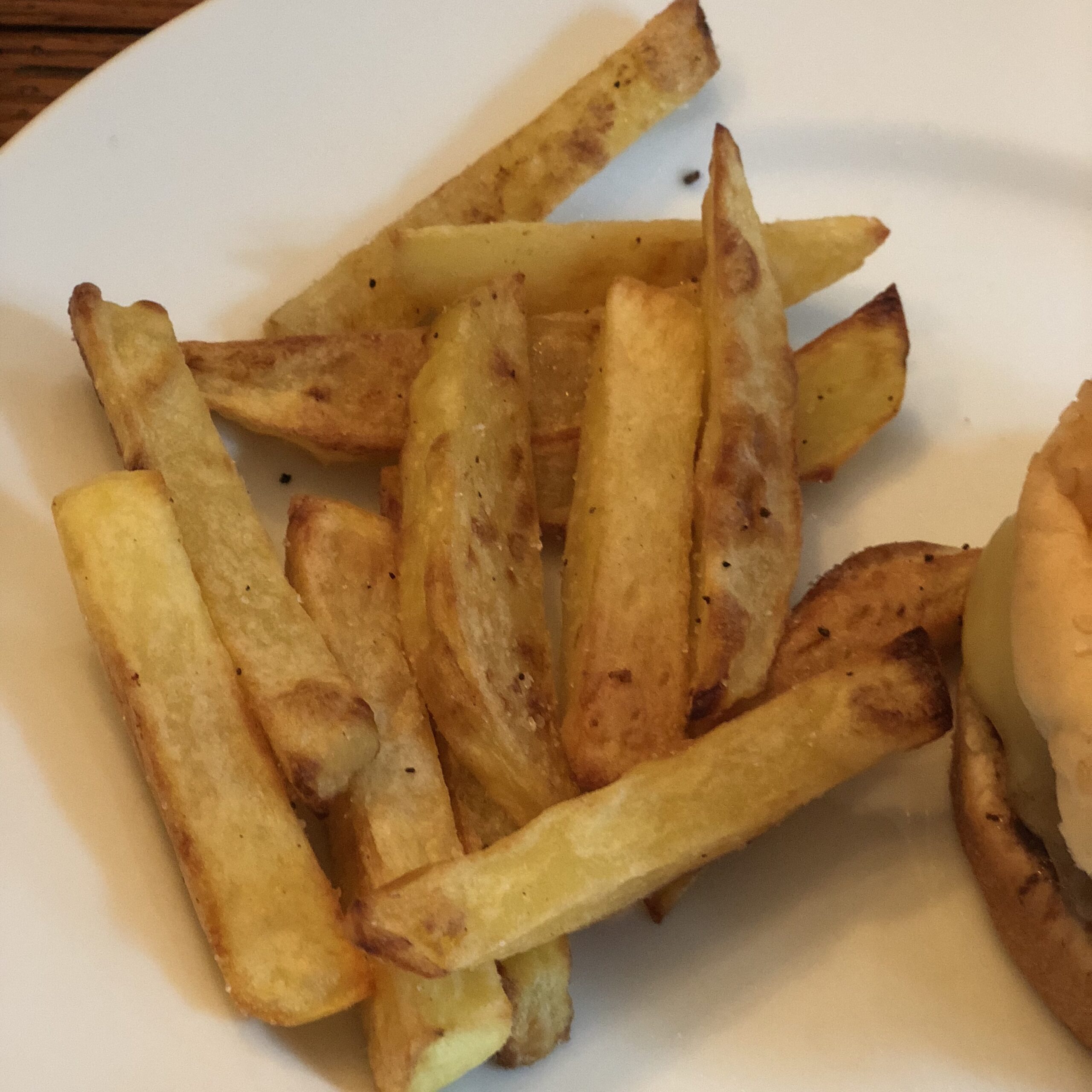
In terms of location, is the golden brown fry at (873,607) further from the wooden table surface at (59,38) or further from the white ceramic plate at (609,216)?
the wooden table surface at (59,38)

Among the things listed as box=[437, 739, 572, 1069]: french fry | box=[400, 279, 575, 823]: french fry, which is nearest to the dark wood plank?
box=[400, 279, 575, 823]: french fry

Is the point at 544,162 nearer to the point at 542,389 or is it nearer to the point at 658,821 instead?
the point at 542,389

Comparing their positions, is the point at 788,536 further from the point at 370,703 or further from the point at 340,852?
the point at 340,852

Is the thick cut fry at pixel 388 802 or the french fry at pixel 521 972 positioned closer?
the thick cut fry at pixel 388 802

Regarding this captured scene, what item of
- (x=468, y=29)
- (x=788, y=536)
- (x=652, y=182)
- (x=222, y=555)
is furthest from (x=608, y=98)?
(x=222, y=555)

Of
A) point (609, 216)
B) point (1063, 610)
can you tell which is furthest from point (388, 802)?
point (609, 216)

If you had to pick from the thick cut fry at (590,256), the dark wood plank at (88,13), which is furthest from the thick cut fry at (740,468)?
the dark wood plank at (88,13)

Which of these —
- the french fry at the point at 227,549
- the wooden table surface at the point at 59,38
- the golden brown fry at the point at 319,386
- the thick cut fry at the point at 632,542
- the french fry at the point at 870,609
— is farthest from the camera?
the wooden table surface at the point at 59,38

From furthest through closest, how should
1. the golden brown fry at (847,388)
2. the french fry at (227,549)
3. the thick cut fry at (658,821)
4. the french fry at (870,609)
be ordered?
1. the golden brown fry at (847,388)
2. the french fry at (870,609)
3. the french fry at (227,549)
4. the thick cut fry at (658,821)
